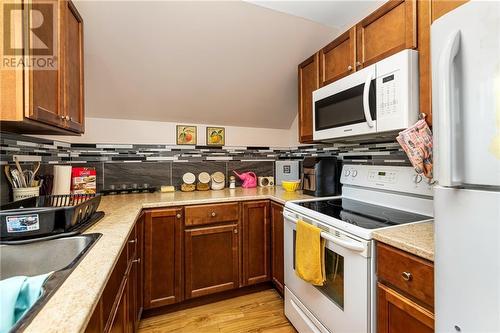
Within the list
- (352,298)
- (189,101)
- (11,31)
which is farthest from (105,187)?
(352,298)

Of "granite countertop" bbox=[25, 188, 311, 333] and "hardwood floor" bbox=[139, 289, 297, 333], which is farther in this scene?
"hardwood floor" bbox=[139, 289, 297, 333]

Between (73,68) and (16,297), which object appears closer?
(16,297)

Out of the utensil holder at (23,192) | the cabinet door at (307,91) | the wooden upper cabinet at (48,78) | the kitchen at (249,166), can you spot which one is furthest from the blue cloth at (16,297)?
the cabinet door at (307,91)

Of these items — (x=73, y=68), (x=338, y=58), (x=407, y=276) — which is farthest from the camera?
(x=338, y=58)

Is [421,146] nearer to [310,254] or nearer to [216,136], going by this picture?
[310,254]

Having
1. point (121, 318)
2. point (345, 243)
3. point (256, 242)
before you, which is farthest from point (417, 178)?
point (121, 318)

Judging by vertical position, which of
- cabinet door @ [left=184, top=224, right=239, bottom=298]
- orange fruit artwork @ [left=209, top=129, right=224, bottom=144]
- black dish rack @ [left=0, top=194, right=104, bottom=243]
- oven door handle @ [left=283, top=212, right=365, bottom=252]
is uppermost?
orange fruit artwork @ [left=209, top=129, right=224, bottom=144]

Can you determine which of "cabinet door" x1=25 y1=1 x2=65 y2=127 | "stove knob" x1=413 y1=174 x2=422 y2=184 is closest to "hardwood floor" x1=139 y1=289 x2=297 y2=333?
"stove knob" x1=413 y1=174 x2=422 y2=184

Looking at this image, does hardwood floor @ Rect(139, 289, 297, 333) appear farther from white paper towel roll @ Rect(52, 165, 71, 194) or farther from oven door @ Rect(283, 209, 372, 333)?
white paper towel roll @ Rect(52, 165, 71, 194)

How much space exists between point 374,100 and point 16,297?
165 centimetres

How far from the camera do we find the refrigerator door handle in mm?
657

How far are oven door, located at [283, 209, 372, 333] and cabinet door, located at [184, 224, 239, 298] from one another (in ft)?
1.91

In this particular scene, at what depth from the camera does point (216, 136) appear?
8.53 ft

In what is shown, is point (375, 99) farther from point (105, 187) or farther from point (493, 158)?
point (105, 187)
